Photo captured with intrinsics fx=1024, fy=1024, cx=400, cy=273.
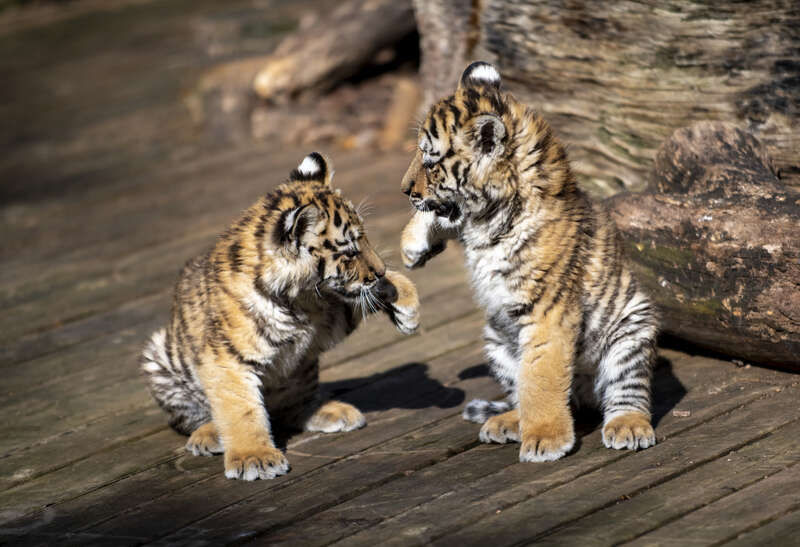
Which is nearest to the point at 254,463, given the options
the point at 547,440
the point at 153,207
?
the point at 547,440

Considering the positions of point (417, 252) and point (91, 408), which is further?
point (91, 408)

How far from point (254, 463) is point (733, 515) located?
5.56 feet

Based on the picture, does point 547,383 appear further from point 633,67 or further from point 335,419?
point 633,67

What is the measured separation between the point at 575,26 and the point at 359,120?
3.51 metres

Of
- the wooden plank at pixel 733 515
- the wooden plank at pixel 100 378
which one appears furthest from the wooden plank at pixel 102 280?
the wooden plank at pixel 733 515

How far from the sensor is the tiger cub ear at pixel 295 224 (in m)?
3.83

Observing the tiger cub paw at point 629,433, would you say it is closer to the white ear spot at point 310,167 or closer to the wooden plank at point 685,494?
the wooden plank at point 685,494

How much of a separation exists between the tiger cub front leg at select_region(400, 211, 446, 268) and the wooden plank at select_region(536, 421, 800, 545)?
56.5 inches

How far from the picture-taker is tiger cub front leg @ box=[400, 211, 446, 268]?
14.0 feet

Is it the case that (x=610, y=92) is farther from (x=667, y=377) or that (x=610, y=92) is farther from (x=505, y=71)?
(x=667, y=377)

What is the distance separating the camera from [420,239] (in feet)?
14.1

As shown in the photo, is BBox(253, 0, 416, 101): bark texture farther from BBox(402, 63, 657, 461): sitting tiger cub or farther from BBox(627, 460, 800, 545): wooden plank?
BBox(627, 460, 800, 545): wooden plank

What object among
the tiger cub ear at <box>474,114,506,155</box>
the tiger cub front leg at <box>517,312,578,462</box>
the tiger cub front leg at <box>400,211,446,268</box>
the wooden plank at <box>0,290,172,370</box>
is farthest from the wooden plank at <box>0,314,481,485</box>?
the tiger cub ear at <box>474,114,506,155</box>

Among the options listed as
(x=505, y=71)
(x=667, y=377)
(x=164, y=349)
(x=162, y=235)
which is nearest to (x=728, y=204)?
(x=667, y=377)
